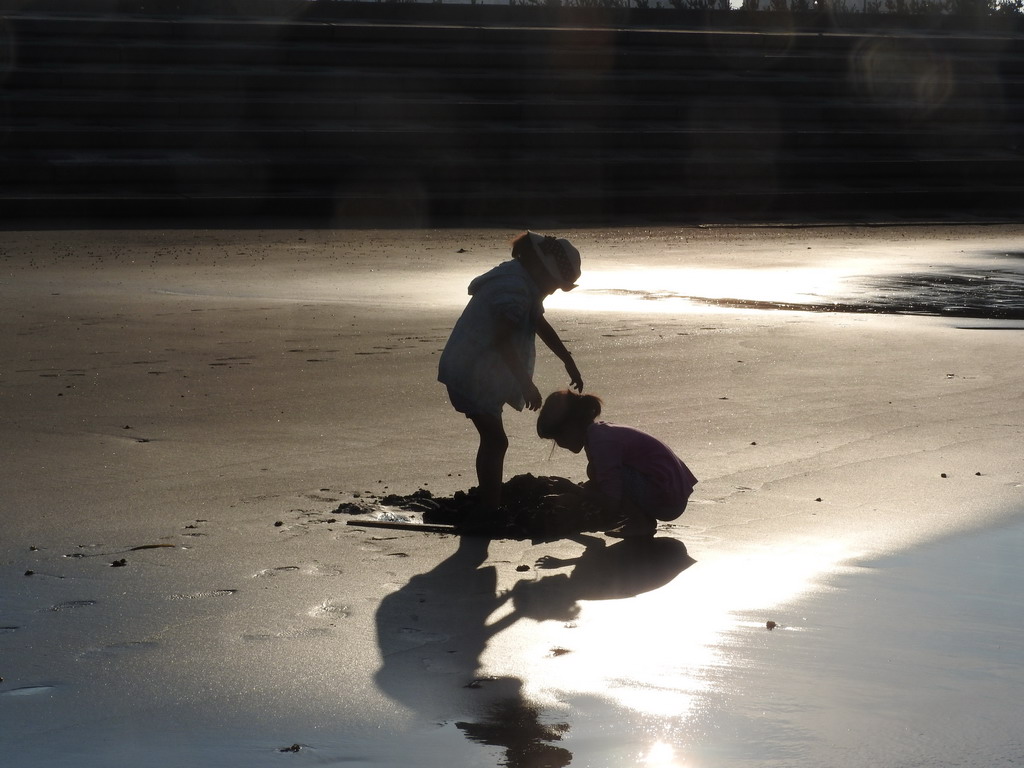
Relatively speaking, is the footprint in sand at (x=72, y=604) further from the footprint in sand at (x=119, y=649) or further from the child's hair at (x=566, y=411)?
the child's hair at (x=566, y=411)

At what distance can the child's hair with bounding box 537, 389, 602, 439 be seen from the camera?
535 centimetres

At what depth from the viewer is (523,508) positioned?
5.44m

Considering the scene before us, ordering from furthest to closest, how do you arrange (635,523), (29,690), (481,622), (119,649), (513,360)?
(513,360)
(635,523)
(481,622)
(119,649)
(29,690)

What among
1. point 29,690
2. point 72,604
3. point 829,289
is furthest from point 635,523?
point 829,289

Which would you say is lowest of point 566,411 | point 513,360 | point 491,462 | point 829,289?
point 829,289

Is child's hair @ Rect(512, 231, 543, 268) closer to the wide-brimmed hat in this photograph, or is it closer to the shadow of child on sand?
the wide-brimmed hat

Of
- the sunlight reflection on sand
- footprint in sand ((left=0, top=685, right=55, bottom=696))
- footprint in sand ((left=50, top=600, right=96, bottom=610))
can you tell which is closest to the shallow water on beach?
the sunlight reflection on sand

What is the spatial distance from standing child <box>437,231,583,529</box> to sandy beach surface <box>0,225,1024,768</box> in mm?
381

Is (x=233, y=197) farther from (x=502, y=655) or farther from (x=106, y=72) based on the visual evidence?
(x=502, y=655)

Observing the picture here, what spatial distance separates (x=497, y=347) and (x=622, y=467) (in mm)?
636

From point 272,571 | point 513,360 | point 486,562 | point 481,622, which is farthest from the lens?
point 513,360

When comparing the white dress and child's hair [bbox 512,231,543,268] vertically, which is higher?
child's hair [bbox 512,231,543,268]

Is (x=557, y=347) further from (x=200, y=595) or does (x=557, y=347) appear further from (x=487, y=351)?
(x=200, y=595)

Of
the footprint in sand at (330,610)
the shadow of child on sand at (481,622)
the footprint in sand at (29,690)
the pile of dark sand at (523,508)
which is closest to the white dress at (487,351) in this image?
the pile of dark sand at (523,508)
